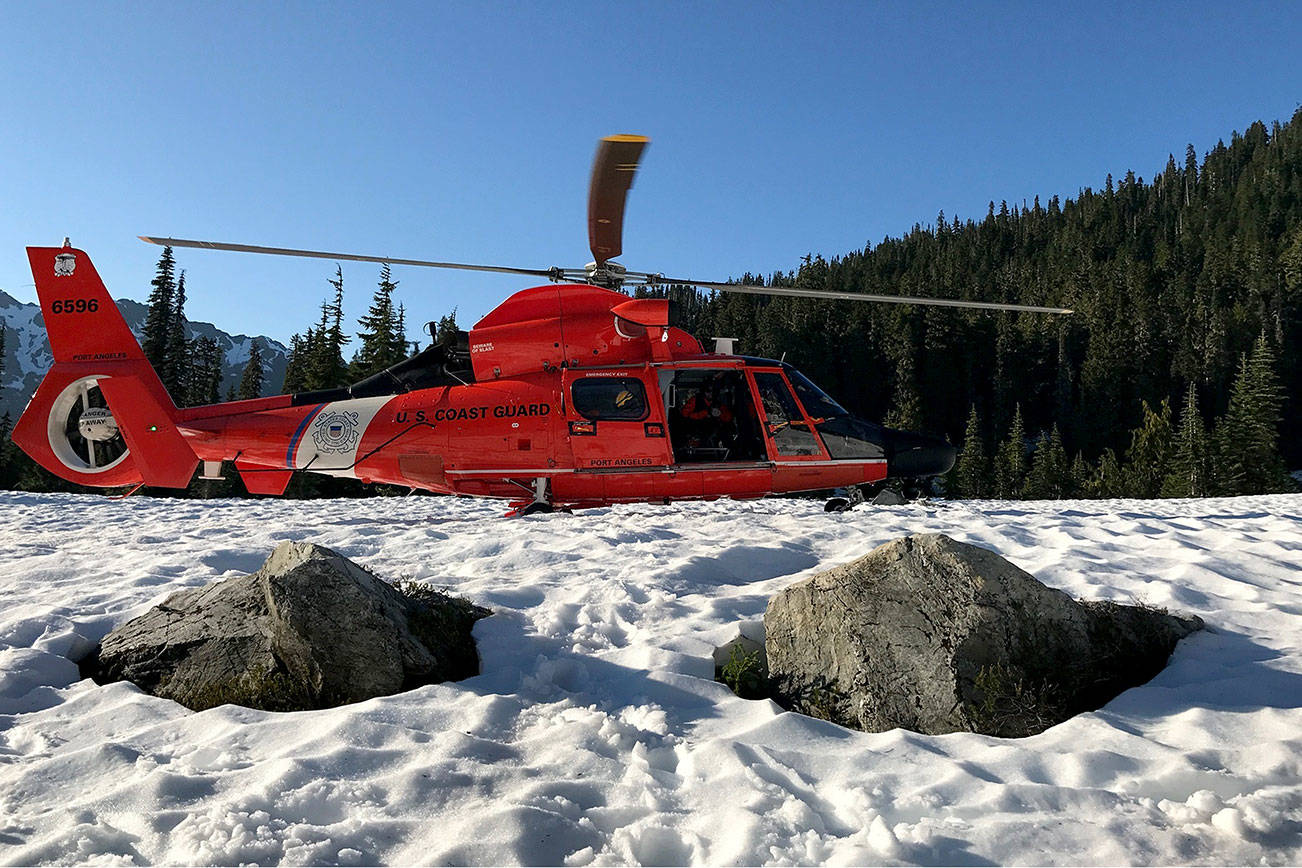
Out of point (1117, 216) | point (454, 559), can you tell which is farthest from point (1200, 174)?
point (454, 559)

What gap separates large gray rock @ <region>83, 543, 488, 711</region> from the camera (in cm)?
395

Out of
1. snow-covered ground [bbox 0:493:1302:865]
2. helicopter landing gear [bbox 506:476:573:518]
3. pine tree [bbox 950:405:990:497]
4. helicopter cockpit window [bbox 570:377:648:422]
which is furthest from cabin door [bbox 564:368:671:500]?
pine tree [bbox 950:405:990:497]

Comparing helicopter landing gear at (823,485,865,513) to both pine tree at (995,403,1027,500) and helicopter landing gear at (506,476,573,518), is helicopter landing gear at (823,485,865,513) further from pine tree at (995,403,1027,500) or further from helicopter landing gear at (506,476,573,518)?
pine tree at (995,403,1027,500)

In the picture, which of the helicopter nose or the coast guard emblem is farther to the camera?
the coast guard emblem

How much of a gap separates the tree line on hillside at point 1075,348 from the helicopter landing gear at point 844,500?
34328mm

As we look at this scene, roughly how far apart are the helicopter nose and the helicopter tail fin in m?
10.3

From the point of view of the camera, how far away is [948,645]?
3947 mm

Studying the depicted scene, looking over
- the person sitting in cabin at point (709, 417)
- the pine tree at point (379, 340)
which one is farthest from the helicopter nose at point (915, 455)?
the pine tree at point (379, 340)

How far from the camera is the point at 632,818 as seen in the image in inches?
111

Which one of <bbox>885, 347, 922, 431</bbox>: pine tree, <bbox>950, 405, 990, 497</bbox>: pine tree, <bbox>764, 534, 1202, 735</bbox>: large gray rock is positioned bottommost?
<bbox>950, 405, 990, 497</bbox>: pine tree

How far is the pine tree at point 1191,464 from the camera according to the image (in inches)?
1853

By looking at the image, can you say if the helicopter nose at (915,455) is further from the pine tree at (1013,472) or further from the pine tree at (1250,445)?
the pine tree at (1013,472)

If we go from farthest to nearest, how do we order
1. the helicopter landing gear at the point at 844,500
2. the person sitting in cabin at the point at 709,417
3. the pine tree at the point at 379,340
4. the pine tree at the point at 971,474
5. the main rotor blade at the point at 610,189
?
the pine tree at the point at 971,474, the pine tree at the point at 379,340, the person sitting in cabin at the point at 709,417, the helicopter landing gear at the point at 844,500, the main rotor blade at the point at 610,189

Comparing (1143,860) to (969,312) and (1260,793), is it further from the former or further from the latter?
(969,312)
